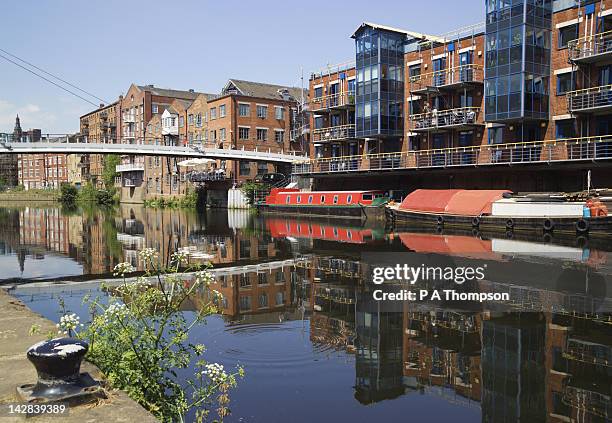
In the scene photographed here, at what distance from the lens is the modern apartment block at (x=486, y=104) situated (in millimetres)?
28625

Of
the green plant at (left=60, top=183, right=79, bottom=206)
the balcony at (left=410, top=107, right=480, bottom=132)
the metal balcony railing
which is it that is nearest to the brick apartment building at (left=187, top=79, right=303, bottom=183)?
the metal balcony railing

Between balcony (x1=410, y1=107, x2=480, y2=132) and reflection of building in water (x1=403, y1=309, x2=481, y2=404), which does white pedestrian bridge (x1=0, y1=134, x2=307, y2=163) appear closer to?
balcony (x1=410, y1=107, x2=480, y2=132)

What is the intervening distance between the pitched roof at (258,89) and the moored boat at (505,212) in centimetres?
2898

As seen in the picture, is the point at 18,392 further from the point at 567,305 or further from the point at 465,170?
the point at 465,170

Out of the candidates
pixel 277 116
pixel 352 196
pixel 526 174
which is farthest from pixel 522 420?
pixel 277 116

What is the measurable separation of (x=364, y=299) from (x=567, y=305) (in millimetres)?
4109

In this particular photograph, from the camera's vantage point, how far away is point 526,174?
106ft

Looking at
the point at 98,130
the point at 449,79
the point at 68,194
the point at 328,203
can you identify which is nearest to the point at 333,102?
the point at 328,203

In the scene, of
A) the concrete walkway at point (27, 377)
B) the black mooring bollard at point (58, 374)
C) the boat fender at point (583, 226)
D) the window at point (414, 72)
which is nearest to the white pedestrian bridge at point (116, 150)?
the window at point (414, 72)

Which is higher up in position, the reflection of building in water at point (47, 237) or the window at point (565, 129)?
the window at point (565, 129)

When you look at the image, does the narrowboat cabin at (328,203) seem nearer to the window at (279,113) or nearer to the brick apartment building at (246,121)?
the brick apartment building at (246,121)

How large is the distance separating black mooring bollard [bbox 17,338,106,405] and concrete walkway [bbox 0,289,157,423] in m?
0.11

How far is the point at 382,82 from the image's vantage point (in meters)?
39.7

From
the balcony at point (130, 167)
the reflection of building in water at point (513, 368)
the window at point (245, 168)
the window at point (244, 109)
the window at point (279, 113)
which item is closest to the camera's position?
the reflection of building in water at point (513, 368)
